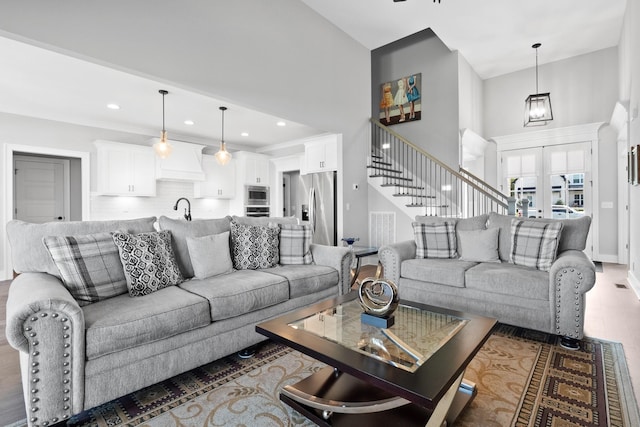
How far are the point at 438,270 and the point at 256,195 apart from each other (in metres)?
5.03

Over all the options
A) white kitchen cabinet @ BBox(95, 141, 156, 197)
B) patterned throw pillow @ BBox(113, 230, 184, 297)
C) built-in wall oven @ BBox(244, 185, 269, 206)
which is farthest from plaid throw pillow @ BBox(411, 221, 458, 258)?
white kitchen cabinet @ BBox(95, 141, 156, 197)

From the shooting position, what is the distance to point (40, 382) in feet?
4.86

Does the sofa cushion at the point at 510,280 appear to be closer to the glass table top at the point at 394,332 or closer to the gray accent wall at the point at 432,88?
the glass table top at the point at 394,332

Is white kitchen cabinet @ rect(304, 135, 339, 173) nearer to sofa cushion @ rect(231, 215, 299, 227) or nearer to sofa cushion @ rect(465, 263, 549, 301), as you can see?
sofa cushion @ rect(231, 215, 299, 227)

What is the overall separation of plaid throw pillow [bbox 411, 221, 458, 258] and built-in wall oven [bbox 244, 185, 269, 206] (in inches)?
176

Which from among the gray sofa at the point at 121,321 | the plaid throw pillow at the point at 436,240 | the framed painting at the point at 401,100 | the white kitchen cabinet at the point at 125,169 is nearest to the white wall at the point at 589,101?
the framed painting at the point at 401,100

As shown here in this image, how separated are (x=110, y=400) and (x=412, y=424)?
1529 millimetres

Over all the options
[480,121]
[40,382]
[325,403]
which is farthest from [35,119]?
[480,121]

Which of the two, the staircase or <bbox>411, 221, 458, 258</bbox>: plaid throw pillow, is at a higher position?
the staircase

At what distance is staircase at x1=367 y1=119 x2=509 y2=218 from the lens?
19.0 feet

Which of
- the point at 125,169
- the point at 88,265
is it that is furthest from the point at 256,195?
the point at 88,265

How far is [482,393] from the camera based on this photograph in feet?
6.17

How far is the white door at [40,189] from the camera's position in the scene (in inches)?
231

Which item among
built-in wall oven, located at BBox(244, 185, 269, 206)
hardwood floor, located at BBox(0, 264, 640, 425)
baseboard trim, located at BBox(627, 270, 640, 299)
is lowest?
hardwood floor, located at BBox(0, 264, 640, 425)
